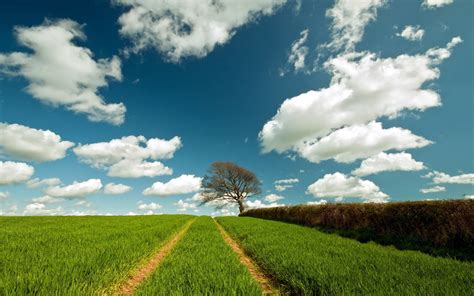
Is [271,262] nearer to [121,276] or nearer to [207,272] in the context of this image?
[207,272]

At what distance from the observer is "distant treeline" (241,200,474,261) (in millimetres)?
8984

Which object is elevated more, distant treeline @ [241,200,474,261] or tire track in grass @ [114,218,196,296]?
distant treeline @ [241,200,474,261]

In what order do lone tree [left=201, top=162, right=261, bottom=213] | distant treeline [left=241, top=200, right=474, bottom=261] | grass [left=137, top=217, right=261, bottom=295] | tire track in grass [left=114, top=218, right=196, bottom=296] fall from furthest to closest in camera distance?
lone tree [left=201, top=162, right=261, bottom=213], distant treeline [left=241, top=200, right=474, bottom=261], tire track in grass [left=114, top=218, right=196, bottom=296], grass [left=137, top=217, right=261, bottom=295]

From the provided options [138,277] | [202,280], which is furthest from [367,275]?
→ [138,277]

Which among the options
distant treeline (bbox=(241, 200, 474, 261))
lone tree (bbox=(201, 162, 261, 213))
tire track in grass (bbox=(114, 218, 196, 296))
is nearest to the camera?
tire track in grass (bbox=(114, 218, 196, 296))

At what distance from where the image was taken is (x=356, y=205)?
16.0m

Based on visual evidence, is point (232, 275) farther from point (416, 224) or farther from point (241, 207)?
point (241, 207)

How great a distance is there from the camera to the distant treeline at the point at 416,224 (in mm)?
8984

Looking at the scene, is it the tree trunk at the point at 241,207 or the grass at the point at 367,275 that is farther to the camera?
the tree trunk at the point at 241,207

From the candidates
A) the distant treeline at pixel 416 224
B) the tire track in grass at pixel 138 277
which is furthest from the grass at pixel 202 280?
the distant treeline at pixel 416 224

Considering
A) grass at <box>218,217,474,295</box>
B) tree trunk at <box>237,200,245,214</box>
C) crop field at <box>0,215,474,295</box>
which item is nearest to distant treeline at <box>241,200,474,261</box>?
grass at <box>218,217,474,295</box>

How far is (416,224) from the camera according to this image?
1106cm

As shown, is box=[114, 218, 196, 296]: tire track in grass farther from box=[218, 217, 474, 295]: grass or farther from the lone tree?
the lone tree

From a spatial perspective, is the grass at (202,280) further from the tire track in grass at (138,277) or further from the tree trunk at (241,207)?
the tree trunk at (241,207)
